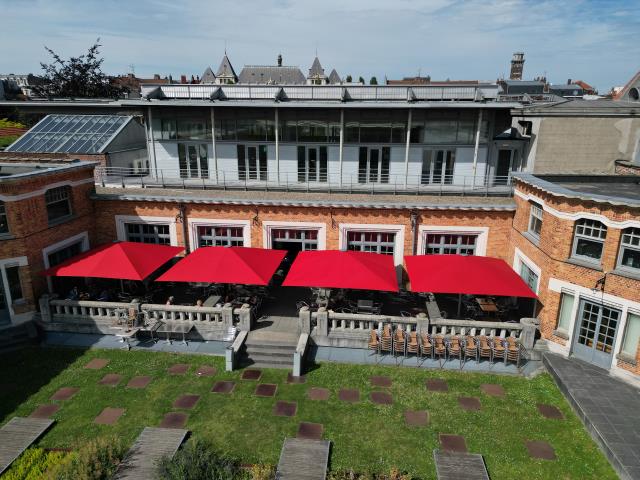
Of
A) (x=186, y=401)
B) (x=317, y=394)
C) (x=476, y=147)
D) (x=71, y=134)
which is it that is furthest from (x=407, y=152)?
(x=71, y=134)

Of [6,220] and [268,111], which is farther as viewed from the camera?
[268,111]

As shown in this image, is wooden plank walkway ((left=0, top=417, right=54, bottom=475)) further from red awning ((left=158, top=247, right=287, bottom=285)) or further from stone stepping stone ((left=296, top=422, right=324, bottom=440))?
stone stepping stone ((left=296, top=422, right=324, bottom=440))

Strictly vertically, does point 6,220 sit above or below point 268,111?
below

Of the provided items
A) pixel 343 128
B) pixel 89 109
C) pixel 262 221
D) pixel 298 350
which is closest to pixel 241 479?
pixel 298 350

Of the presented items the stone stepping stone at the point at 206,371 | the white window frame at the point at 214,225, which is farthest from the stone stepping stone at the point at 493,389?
the white window frame at the point at 214,225

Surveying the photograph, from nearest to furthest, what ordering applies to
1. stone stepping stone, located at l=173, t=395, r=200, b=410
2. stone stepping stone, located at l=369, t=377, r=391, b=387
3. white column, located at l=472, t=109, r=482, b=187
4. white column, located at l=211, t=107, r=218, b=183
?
stone stepping stone, located at l=173, t=395, r=200, b=410 → stone stepping stone, located at l=369, t=377, r=391, b=387 → white column, located at l=472, t=109, r=482, b=187 → white column, located at l=211, t=107, r=218, b=183

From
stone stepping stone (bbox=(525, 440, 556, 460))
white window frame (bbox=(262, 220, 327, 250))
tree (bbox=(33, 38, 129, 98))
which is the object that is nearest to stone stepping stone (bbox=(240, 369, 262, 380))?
white window frame (bbox=(262, 220, 327, 250))

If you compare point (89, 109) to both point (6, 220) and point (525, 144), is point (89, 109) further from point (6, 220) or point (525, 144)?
point (525, 144)

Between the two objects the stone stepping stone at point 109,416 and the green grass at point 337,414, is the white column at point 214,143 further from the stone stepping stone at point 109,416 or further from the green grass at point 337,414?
the stone stepping stone at point 109,416
